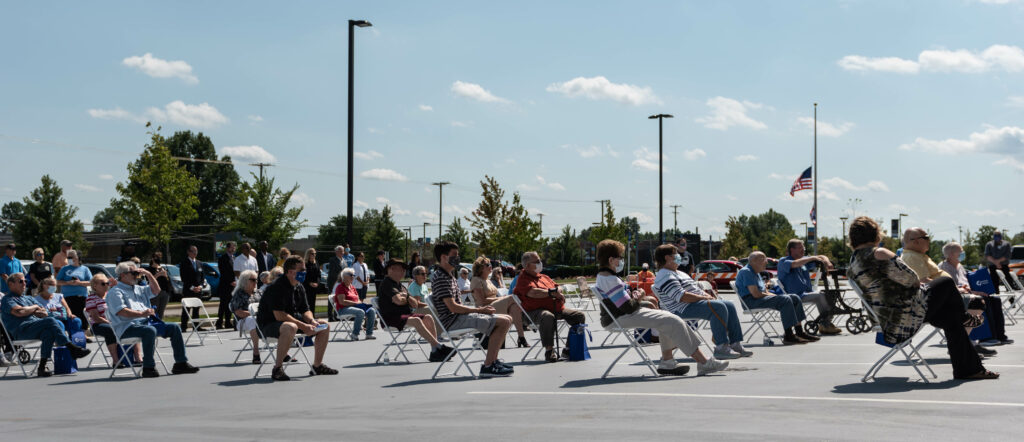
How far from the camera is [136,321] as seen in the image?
35.4ft

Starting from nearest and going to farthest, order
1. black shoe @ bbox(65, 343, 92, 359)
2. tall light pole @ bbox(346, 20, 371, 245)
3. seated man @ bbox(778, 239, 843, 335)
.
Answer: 1. black shoe @ bbox(65, 343, 92, 359)
2. seated man @ bbox(778, 239, 843, 335)
3. tall light pole @ bbox(346, 20, 371, 245)

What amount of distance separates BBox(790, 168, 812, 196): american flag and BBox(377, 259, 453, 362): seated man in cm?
3876

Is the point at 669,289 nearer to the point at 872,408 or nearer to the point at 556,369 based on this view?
the point at 556,369

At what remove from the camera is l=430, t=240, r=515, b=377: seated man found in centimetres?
992

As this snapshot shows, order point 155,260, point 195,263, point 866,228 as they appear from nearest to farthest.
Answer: point 866,228
point 155,260
point 195,263

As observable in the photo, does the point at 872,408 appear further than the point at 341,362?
No

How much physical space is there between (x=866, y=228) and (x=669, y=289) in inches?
114

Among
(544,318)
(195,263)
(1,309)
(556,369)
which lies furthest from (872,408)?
(195,263)

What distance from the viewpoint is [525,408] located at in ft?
24.4

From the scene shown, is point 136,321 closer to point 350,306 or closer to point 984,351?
point 350,306

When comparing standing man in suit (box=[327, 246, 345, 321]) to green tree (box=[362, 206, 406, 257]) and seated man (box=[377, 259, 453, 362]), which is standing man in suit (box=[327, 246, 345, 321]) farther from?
green tree (box=[362, 206, 406, 257])

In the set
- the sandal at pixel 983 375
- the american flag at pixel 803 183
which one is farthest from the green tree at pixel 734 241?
the sandal at pixel 983 375

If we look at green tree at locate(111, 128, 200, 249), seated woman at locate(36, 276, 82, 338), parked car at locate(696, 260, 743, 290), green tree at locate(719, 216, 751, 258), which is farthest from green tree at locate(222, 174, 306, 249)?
green tree at locate(719, 216, 751, 258)

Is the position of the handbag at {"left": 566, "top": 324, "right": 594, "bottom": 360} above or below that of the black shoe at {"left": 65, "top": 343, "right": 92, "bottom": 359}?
above
